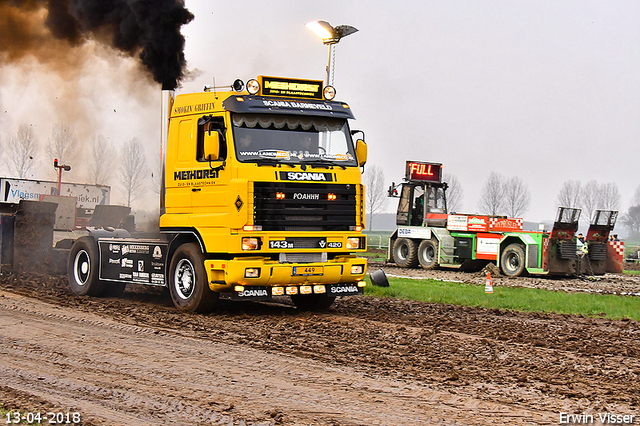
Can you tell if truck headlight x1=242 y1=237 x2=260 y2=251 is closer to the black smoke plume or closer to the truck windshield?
the truck windshield

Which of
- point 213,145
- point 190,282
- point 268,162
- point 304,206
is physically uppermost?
point 213,145

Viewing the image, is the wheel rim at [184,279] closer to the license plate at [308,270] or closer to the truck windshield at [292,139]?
the license plate at [308,270]

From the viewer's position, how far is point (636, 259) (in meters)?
39.5

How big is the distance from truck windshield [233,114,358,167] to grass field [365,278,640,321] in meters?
4.78

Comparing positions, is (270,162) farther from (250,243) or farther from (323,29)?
(323,29)

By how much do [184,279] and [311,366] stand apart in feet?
16.0

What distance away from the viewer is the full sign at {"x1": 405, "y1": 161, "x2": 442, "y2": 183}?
2877 cm

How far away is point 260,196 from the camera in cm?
1105

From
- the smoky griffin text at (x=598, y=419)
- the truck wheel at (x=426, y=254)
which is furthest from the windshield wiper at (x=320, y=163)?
the truck wheel at (x=426, y=254)

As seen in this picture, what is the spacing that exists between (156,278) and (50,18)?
27.7 feet

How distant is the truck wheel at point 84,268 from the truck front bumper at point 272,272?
3.71 metres

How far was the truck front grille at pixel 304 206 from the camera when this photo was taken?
36.5 ft

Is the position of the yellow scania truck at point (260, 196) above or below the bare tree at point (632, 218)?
below

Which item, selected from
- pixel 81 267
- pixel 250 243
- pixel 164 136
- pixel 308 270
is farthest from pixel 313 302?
pixel 81 267
